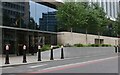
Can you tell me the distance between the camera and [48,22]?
44312mm

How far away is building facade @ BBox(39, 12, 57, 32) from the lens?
42.1 meters

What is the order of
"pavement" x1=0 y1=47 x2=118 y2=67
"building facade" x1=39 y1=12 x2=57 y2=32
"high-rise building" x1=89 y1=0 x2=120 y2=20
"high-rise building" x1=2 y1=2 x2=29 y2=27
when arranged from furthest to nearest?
"high-rise building" x1=89 y1=0 x2=120 y2=20, "building facade" x1=39 y1=12 x2=57 y2=32, "high-rise building" x1=2 y1=2 x2=29 y2=27, "pavement" x1=0 y1=47 x2=118 y2=67

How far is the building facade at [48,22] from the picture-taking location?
4209cm

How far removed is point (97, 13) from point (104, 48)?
5680mm

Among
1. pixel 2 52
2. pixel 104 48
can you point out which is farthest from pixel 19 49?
pixel 104 48

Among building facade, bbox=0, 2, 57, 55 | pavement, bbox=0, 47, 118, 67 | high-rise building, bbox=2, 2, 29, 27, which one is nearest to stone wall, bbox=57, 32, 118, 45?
pavement, bbox=0, 47, 118, 67

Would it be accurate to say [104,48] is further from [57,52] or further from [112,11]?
[112,11]

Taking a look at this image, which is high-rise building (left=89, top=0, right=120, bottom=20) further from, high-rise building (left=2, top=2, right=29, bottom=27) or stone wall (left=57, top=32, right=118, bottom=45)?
high-rise building (left=2, top=2, right=29, bottom=27)

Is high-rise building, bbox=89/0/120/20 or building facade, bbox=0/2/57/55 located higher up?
high-rise building, bbox=89/0/120/20

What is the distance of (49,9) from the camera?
45.1 m

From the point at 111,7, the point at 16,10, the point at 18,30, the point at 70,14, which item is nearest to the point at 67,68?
the point at 18,30

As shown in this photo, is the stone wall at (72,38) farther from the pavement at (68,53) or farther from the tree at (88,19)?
the pavement at (68,53)

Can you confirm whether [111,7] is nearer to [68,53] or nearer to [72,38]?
[72,38]

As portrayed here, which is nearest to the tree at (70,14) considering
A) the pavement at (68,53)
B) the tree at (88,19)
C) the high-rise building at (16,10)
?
the tree at (88,19)
